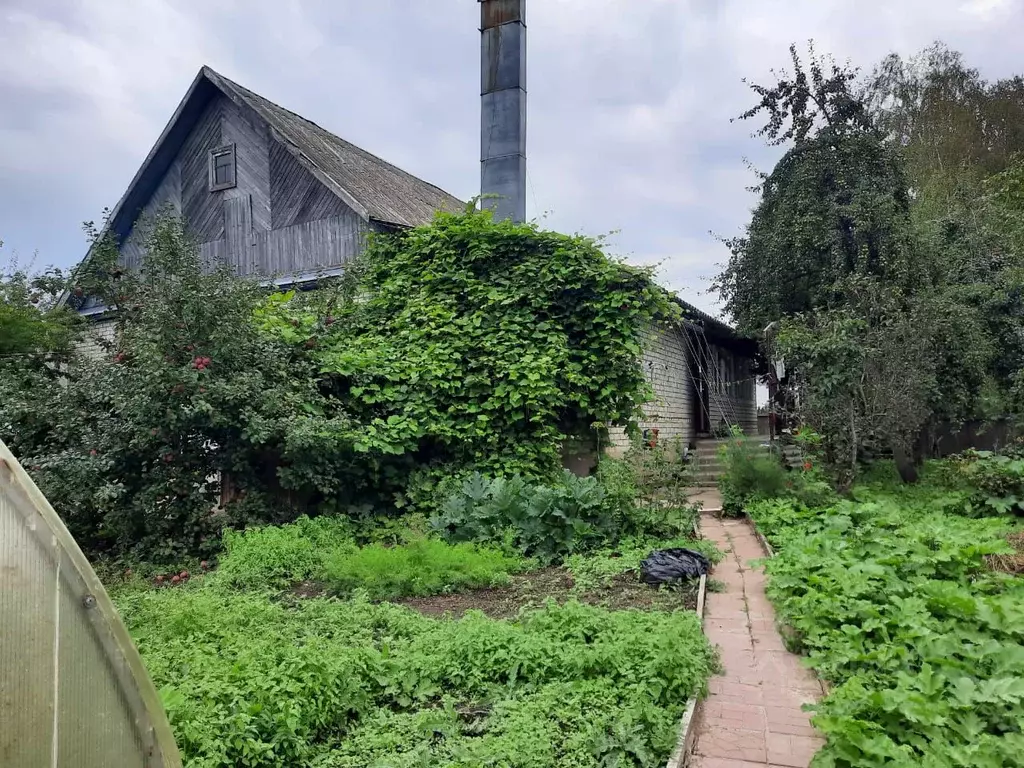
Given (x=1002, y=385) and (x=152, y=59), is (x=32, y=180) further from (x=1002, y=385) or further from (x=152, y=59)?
(x=1002, y=385)

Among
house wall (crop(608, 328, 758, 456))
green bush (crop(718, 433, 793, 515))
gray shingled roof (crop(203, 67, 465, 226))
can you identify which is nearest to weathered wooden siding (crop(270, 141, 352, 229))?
gray shingled roof (crop(203, 67, 465, 226))

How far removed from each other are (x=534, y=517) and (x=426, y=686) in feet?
A: 10.5

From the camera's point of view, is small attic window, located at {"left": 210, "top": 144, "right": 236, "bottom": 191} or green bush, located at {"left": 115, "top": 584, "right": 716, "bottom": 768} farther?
small attic window, located at {"left": 210, "top": 144, "right": 236, "bottom": 191}

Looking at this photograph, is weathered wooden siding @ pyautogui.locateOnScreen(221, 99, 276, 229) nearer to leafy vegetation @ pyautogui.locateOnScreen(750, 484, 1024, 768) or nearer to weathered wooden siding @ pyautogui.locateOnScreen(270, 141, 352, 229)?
weathered wooden siding @ pyautogui.locateOnScreen(270, 141, 352, 229)

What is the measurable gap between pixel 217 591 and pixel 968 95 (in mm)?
25516

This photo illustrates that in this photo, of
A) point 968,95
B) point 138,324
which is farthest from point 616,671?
point 968,95

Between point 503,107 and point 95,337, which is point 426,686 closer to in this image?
point 95,337

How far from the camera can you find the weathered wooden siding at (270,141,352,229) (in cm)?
1188

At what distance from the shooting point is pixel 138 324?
7457mm

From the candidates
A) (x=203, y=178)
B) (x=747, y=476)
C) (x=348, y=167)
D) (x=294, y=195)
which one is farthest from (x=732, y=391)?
(x=203, y=178)

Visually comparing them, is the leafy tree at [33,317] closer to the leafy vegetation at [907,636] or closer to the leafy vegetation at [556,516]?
the leafy vegetation at [556,516]

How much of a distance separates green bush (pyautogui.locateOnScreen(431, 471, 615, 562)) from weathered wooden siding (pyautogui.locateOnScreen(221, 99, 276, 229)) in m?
8.05

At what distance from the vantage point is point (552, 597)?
4859 mm

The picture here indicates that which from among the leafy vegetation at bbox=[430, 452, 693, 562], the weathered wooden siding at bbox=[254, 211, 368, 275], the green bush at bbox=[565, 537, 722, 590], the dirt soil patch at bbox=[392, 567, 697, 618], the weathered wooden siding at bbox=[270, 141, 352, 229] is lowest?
the dirt soil patch at bbox=[392, 567, 697, 618]
